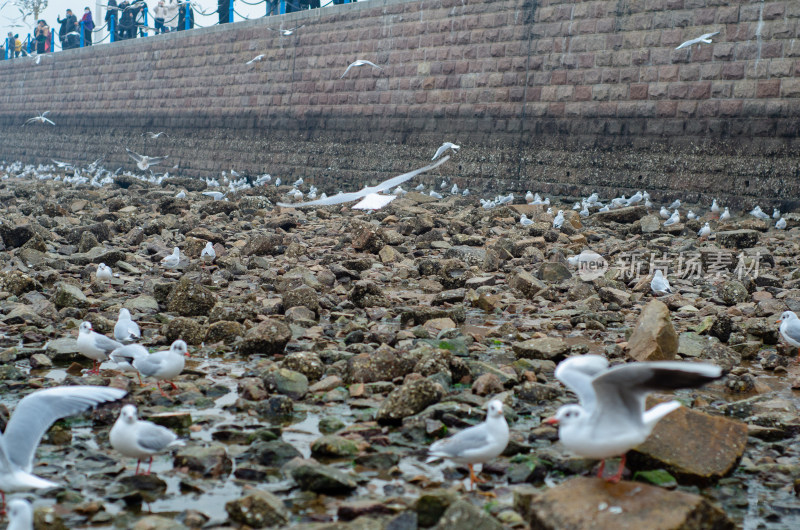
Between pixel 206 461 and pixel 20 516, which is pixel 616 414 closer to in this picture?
pixel 206 461

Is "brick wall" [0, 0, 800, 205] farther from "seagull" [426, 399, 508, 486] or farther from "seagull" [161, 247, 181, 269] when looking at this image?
"seagull" [426, 399, 508, 486]

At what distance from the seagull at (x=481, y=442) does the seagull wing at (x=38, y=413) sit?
4.19ft

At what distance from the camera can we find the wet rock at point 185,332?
5.39 meters

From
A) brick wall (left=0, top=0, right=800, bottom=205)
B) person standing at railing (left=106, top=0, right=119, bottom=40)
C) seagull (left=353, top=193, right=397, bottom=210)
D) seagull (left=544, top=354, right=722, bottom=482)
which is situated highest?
person standing at railing (left=106, top=0, right=119, bottom=40)

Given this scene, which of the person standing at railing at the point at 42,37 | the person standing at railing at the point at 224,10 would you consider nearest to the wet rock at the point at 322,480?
the person standing at railing at the point at 224,10

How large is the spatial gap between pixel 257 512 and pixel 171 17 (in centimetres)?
2736

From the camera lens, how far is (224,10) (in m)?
23.7

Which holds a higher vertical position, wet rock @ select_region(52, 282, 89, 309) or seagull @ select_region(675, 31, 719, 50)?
seagull @ select_region(675, 31, 719, 50)

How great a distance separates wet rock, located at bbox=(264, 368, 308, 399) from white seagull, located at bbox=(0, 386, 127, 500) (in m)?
1.32

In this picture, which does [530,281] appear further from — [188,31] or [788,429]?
[188,31]

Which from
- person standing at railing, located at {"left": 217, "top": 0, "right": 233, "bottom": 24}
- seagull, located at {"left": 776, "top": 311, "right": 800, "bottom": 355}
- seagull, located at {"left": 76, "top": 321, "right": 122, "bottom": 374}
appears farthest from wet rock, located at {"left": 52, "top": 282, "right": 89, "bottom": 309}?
person standing at railing, located at {"left": 217, "top": 0, "right": 233, "bottom": 24}

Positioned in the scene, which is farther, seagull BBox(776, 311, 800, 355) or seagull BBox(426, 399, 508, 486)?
seagull BBox(776, 311, 800, 355)

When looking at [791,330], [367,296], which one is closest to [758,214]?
[791,330]

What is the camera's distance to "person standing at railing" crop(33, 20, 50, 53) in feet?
113
